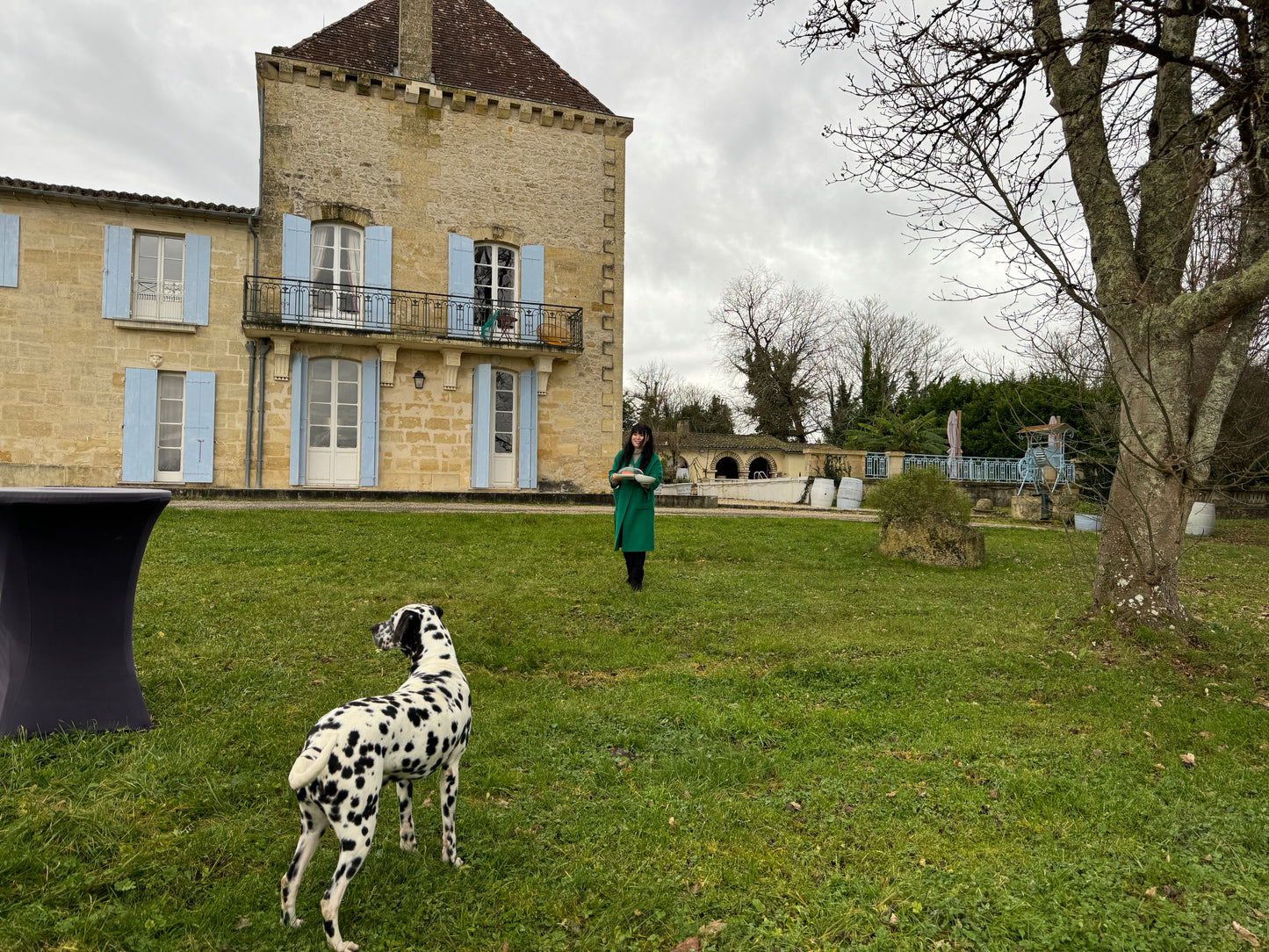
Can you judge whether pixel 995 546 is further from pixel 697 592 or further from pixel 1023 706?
pixel 1023 706

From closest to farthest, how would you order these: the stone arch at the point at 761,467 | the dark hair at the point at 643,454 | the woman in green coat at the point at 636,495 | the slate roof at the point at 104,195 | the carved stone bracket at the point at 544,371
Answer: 1. the woman in green coat at the point at 636,495
2. the dark hair at the point at 643,454
3. the slate roof at the point at 104,195
4. the carved stone bracket at the point at 544,371
5. the stone arch at the point at 761,467

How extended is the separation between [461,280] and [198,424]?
6217mm

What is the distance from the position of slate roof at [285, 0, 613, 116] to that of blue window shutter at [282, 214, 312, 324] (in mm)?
3499

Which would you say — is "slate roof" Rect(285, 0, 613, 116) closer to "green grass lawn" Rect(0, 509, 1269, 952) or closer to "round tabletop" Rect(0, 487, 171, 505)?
"green grass lawn" Rect(0, 509, 1269, 952)

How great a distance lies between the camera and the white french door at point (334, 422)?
1642 centimetres

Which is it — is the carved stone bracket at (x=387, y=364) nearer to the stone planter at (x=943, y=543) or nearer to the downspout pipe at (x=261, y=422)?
the downspout pipe at (x=261, y=422)

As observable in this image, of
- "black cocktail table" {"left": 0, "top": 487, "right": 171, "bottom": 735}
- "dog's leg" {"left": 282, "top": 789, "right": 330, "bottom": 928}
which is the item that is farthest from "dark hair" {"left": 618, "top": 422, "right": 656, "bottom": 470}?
"dog's leg" {"left": 282, "top": 789, "right": 330, "bottom": 928}

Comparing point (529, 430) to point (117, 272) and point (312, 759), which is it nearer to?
point (117, 272)

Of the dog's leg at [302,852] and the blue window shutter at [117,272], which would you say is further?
the blue window shutter at [117,272]

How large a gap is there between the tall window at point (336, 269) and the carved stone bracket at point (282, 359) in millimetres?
1041

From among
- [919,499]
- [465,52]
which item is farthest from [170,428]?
[919,499]

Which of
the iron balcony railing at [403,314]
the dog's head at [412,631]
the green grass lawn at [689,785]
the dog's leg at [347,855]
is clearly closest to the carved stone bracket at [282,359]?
the iron balcony railing at [403,314]

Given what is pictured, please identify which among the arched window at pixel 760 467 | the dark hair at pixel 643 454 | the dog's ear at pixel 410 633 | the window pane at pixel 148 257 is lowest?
the dog's ear at pixel 410 633

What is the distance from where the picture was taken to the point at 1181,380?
18.9 feet
